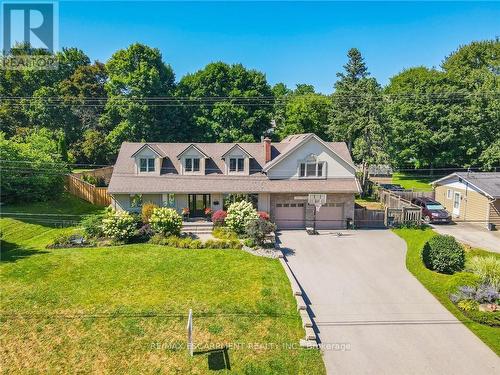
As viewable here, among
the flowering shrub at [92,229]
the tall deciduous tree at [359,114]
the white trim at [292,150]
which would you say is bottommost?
the flowering shrub at [92,229]

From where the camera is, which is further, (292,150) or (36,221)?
(292,150)

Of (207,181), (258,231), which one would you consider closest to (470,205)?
(258,231)

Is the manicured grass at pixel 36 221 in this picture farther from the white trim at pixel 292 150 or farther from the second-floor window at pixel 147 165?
the white trim at pixel 292 150

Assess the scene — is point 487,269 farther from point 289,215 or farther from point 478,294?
point 289,215

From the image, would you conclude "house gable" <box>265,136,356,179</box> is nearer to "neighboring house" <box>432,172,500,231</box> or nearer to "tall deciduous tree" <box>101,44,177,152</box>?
"neighboring house" <box>432,172,500,231</box>

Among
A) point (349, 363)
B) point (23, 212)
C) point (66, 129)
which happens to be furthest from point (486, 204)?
point (66, 129)

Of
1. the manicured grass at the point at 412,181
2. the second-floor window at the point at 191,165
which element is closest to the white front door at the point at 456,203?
the manicured grass at the point at 412,181

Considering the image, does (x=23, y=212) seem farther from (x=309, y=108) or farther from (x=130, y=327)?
(x=309, y=108)
